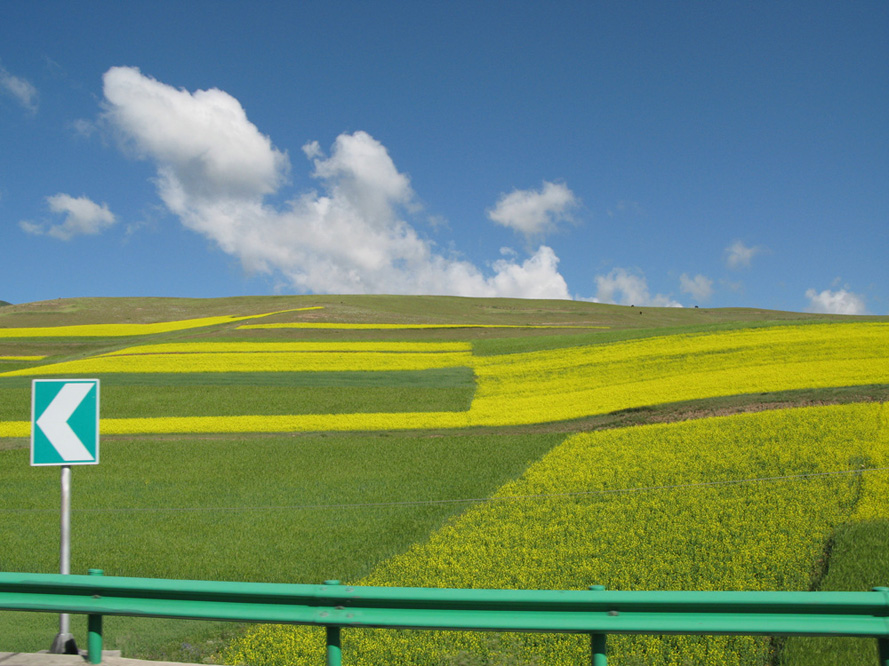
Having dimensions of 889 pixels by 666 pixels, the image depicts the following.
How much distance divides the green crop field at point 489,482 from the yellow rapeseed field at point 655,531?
48 mm

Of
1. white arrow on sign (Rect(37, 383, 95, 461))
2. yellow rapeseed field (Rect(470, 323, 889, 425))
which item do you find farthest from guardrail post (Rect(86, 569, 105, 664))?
yellow rapeseed field (Rect(470, 323, 889, 425))

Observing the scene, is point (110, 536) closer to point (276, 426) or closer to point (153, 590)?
point (153, 590)

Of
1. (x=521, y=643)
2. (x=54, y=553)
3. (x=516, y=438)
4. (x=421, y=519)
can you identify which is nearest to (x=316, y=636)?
(x=521, y=643)

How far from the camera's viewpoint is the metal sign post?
6738 mm

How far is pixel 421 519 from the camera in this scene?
13391 mm

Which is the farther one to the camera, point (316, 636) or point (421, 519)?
point (421, 519)

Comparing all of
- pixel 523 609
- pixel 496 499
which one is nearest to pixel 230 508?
pixel 496 499

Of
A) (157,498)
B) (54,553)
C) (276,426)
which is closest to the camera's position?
(54,553)

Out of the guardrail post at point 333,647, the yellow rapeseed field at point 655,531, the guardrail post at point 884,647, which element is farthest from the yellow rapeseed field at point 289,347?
the guardrail post at point 884,647

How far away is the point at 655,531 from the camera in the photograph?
35.1 feet

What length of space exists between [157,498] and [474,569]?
997 cm

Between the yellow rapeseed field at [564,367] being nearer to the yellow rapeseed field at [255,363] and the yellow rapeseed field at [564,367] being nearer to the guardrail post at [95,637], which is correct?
the yellow rapeseed field at [255,363]

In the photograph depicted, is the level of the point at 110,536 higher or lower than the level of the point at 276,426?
lower

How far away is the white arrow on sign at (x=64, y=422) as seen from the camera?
6.79m
